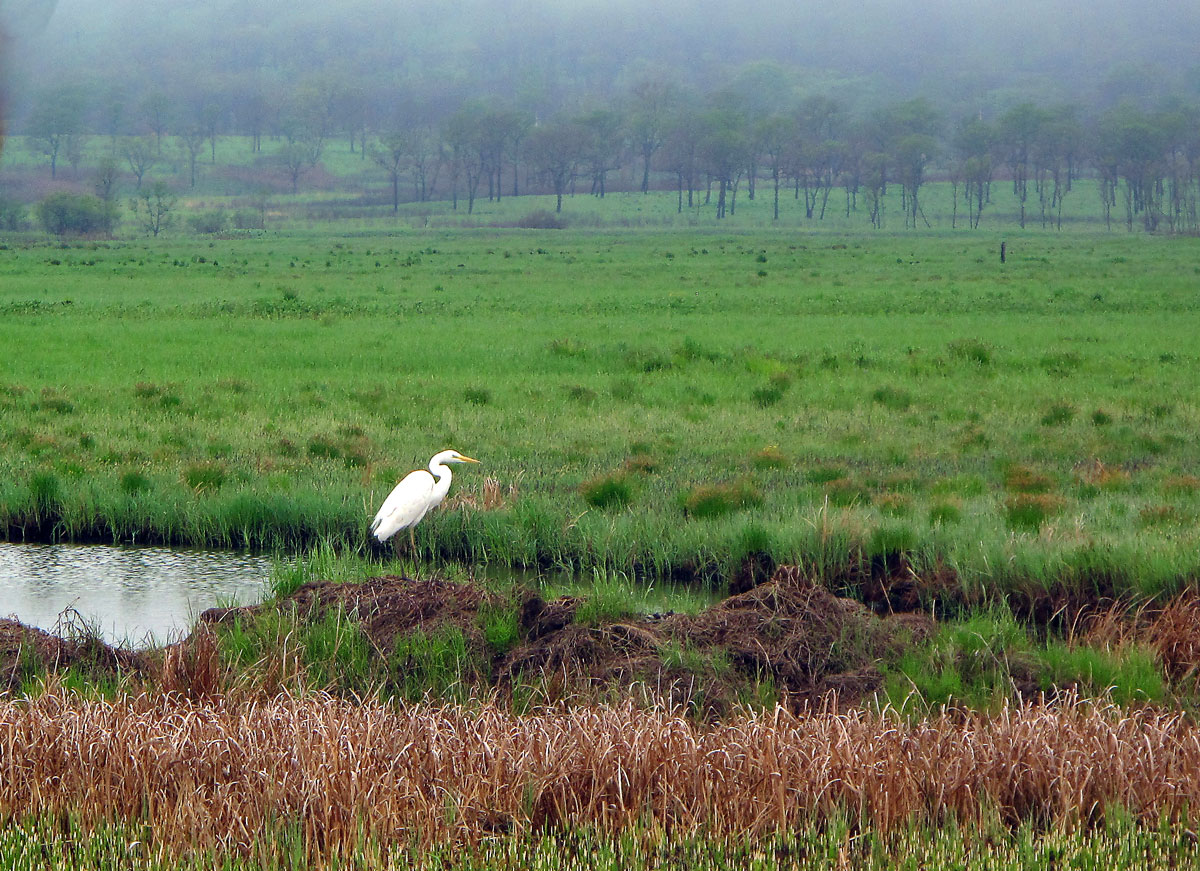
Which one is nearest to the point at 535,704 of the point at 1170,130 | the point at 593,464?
the point at 593,464

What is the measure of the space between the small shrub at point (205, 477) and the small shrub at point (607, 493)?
3791mm

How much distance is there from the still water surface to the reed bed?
3256 millimetres

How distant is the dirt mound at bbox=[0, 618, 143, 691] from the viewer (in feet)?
23.3

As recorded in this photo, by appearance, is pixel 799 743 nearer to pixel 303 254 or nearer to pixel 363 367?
pixel 363 367

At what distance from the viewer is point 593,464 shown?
45.2 ft

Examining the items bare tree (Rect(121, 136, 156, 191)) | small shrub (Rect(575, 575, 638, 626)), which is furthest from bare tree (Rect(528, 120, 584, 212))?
small shrub (Rect(575, 575, 638, 626))

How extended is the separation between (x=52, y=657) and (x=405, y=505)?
351cm

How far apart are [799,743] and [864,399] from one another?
43.1ft

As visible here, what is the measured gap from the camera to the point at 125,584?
10680 mm

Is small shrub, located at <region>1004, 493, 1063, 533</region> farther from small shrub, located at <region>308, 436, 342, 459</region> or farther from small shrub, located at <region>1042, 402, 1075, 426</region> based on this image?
small shrub, located at <region>308, 436, 342, 459</region>

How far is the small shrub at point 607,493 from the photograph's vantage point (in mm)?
12016

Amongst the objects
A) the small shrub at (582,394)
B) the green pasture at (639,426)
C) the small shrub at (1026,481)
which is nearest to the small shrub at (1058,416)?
the green pasture at (639,426)

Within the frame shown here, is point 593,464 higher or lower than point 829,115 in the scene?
lower

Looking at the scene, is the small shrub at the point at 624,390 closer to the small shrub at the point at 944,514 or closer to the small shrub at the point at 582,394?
the small shrub at the point at 582,394
